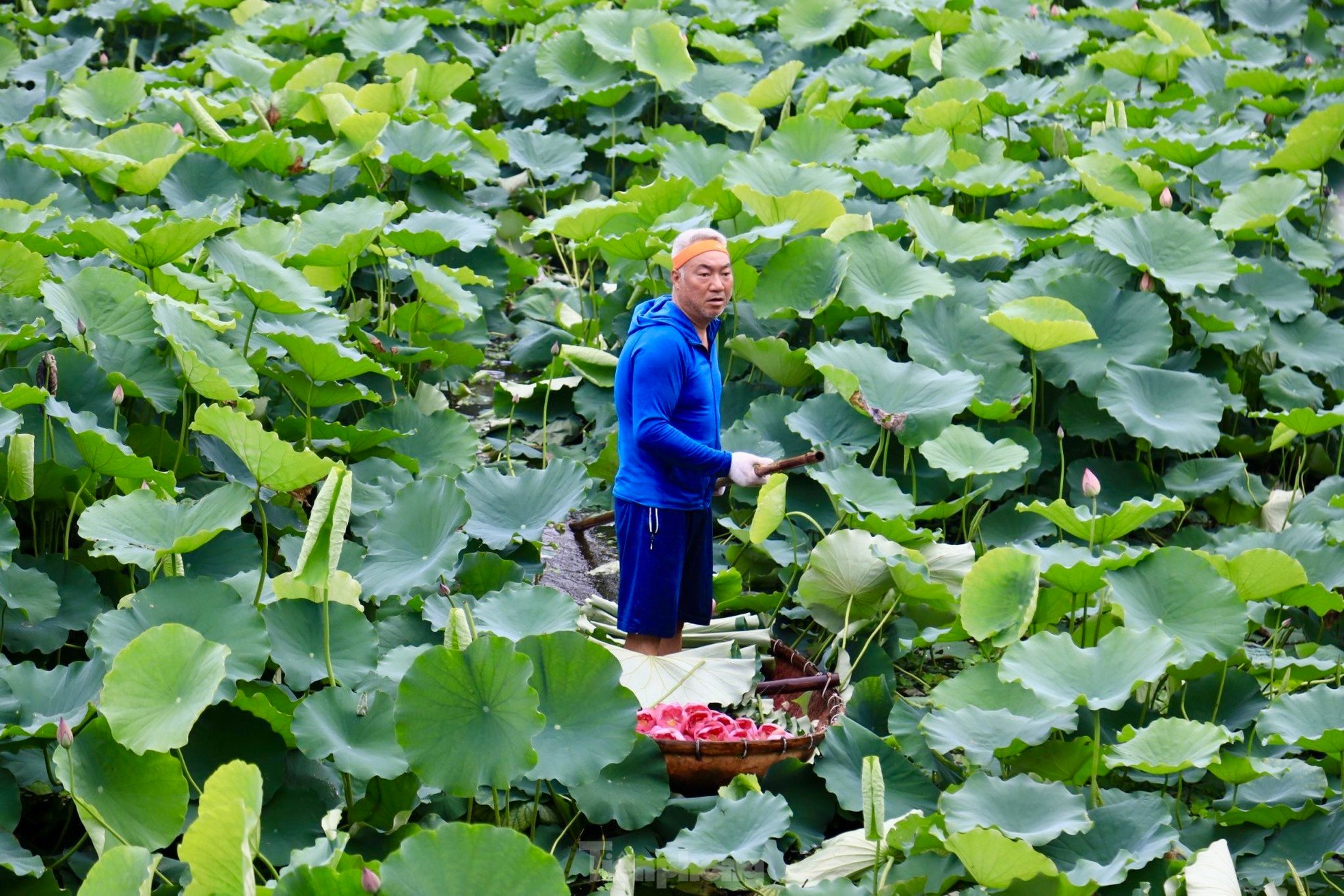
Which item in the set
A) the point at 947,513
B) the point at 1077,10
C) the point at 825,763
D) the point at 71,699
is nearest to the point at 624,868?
the point at 825,763

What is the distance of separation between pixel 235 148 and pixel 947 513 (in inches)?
108

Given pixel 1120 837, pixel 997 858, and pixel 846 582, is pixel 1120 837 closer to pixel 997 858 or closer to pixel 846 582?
pixel 997 858

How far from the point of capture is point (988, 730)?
2.47 m

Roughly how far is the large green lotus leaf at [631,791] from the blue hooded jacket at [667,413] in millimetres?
623

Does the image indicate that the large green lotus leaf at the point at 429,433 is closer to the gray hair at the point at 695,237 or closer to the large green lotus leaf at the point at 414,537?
the large green lotus leaf at the point at 414,537

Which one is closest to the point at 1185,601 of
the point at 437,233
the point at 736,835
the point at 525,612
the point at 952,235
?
the point at 736,835

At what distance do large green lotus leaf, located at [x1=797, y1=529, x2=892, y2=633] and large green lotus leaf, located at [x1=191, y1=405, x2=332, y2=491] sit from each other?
1083mm

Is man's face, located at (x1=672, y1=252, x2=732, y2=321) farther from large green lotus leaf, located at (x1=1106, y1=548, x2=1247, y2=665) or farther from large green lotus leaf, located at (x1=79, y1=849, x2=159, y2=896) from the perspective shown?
large green lotus leaf, located at (x1=79, y1=849, x2=159, y2=896)

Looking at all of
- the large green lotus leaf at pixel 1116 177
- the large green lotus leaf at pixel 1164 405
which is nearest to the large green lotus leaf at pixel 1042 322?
the large green lotus leaf at pixel 1164 405

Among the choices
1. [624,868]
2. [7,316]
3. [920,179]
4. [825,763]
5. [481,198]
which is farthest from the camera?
[481,198]

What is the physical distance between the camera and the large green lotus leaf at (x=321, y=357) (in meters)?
3.21

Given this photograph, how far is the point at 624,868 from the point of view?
2146mm

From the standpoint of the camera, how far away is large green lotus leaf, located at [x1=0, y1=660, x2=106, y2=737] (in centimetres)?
226

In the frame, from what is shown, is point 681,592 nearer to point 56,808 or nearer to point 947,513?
point 947,513
